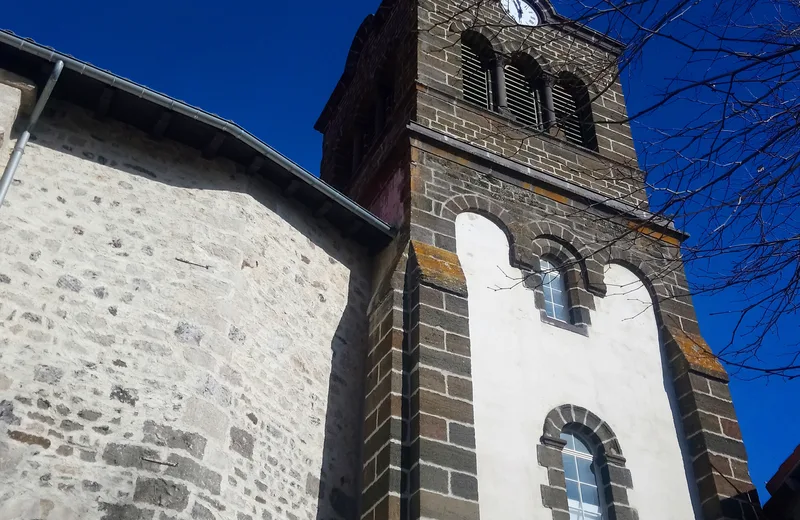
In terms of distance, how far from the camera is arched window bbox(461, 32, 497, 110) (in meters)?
11.9

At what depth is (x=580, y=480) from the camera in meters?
7.91

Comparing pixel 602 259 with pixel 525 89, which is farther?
pixel 525 89

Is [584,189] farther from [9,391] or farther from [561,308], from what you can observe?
[9,391]

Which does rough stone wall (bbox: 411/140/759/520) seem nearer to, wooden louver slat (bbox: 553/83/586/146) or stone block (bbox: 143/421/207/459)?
wooden louver slat (bbox: 553/83/586/146)

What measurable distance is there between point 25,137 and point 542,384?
16.9 feet

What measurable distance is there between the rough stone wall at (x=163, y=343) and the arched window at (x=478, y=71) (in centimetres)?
400

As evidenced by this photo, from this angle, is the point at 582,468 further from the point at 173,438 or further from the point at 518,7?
the point at 518,7

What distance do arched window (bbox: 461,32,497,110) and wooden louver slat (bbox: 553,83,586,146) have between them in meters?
1.10

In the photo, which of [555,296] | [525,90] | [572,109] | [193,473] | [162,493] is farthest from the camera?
[572,109]

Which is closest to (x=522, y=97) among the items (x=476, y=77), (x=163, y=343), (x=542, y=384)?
(x=476, y=77)

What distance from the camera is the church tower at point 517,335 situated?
288 inches

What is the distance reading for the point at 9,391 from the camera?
5.93m

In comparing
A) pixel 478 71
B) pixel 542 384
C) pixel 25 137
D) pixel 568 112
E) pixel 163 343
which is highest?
pixel 478 71

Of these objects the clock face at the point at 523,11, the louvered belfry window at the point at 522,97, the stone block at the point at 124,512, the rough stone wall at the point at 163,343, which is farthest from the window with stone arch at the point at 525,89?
the stone block at the point at 124,512
